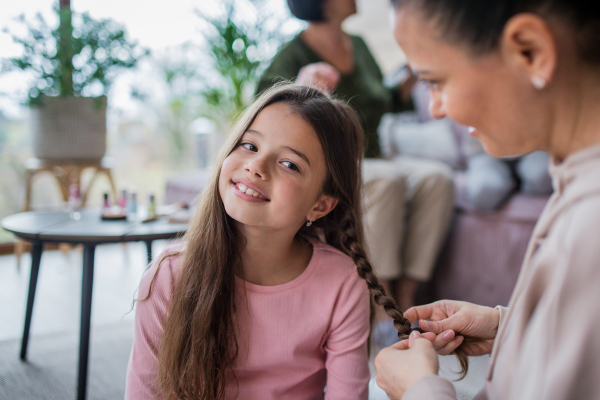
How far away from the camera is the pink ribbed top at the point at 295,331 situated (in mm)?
843

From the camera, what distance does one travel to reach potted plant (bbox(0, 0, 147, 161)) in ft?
7.42

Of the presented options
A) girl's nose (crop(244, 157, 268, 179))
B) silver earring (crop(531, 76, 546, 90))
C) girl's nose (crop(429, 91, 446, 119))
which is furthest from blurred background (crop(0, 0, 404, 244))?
silver earring (crop(531, 76, 546, 90))

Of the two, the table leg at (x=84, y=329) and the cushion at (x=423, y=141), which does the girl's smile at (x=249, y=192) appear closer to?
the table leg at (x=84, y=329)

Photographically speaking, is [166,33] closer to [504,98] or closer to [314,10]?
[314,10]

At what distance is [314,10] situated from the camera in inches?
70.7

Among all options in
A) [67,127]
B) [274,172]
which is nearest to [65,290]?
[67,127]

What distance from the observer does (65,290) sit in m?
2.27

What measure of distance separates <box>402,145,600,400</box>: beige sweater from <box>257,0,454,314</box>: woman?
4.32 feet

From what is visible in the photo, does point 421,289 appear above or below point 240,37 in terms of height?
below

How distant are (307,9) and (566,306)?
1.67 metres

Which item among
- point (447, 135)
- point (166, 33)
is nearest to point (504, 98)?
point (447, 135)

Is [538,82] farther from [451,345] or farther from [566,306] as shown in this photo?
[451,345]

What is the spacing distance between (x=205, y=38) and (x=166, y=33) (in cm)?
59

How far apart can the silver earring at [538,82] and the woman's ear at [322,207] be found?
0.59 meters
